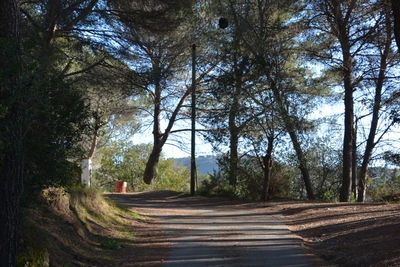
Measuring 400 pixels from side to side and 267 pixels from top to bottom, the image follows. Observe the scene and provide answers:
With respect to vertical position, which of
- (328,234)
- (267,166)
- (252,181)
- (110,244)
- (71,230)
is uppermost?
(267,166)

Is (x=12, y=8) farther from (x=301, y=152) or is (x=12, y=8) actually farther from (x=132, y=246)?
(x=301, y=152)

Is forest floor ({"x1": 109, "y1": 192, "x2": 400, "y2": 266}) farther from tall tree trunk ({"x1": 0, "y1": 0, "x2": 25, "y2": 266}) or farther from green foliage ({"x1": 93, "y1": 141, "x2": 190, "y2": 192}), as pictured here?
green foliage ({"x1": 93, "y1": 141, "x2": 190, "y2": 192})

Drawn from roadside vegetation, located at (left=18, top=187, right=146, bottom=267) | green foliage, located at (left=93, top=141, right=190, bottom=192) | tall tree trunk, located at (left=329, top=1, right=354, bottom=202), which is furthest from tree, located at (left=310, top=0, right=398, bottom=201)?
green foliage, located at (left=93, top=141, right=190, bottom=192)

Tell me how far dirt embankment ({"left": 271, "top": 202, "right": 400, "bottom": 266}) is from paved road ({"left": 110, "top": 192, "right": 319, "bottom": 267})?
47cm

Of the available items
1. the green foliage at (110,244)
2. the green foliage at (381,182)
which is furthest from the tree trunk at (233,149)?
the green foliage at (110,244)

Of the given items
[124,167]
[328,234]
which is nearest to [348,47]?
[328,234]

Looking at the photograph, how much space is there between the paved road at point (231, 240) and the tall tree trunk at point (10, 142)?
11.0 ft

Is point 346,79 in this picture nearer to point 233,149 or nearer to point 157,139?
point 233,149

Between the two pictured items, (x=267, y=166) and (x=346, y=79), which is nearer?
(x=346, y=79)

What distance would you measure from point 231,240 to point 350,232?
9.01 ft

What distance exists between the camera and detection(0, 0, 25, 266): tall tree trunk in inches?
236

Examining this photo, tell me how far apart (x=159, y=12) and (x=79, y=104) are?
7.76 metres

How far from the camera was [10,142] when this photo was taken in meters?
6.06

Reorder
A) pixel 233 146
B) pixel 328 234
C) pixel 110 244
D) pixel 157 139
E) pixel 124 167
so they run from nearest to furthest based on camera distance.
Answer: pixel 110 244 → pixel 328 234 → pixel 233 146 → pixel 157 139 → pixel 124 167
